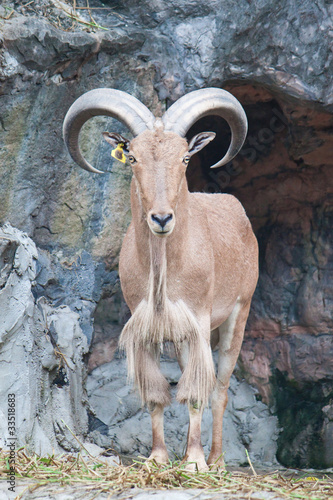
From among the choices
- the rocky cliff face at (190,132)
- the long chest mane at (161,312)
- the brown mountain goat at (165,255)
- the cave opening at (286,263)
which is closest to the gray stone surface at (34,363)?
the rocky cliff face at (190,132)

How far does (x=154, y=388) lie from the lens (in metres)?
5.07

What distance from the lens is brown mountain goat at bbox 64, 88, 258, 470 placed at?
476 cm

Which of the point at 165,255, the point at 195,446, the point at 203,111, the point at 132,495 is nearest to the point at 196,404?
the point at 195,446

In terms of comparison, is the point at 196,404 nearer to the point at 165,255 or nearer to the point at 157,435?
the point at 157,435

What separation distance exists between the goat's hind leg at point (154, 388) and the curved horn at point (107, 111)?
1617mm

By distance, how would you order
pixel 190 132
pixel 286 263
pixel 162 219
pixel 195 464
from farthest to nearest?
pixel 286 263 < pixel 190 132 < pixel 195 464 < pixel 162 219

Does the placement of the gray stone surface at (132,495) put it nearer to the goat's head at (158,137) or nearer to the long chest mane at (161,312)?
the long chest mane at (161,312)

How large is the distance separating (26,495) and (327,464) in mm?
4568

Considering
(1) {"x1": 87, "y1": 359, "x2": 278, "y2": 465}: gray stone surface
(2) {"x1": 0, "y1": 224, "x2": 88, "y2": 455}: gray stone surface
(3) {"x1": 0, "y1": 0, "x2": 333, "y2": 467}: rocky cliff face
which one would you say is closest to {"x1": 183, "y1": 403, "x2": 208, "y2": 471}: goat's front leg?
(2) {"x1": 0, "y1": 224, "x2": 88, "y2": 455}: gray stone surface

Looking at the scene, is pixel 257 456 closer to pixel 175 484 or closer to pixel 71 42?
Result: pixel 175 484

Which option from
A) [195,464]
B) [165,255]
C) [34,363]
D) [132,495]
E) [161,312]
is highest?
[165,255]

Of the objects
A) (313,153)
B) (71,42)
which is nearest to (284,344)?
(313,153)

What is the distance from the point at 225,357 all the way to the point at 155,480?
7.89 ft

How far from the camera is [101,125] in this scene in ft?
21.7
